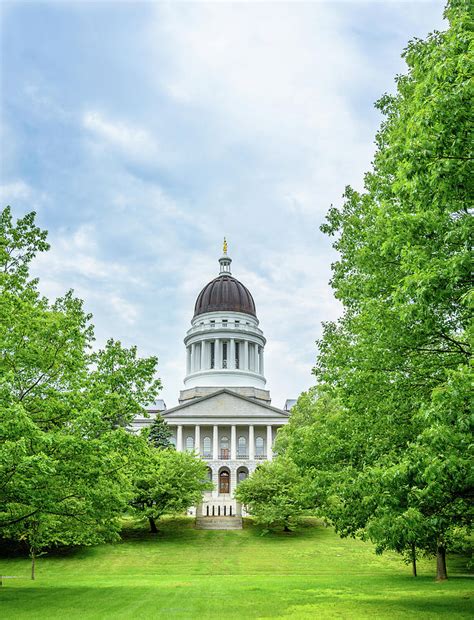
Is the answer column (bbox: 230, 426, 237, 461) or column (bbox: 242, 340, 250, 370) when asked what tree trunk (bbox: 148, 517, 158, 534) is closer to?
column (bbox: 230, 426, 237, 461)

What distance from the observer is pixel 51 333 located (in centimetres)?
1524

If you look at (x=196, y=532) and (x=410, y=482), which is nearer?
(x=410, y=482)

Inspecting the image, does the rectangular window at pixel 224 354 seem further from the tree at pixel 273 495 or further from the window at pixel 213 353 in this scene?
the tree at pixel 273 495

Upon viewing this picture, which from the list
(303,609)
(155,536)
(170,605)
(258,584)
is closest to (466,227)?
(303,609)

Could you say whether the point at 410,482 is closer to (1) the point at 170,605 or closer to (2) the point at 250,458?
(1) the point at 170,605

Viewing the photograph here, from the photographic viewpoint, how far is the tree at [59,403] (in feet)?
43.2

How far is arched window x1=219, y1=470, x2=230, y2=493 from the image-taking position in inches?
2992

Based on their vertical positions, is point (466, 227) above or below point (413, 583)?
above

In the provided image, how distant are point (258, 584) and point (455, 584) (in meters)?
6.41

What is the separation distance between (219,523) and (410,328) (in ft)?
130

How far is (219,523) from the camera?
4794cm

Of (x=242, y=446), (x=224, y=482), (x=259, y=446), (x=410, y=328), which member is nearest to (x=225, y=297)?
(x=242, y=446)

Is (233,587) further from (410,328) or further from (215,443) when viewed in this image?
(215,443)

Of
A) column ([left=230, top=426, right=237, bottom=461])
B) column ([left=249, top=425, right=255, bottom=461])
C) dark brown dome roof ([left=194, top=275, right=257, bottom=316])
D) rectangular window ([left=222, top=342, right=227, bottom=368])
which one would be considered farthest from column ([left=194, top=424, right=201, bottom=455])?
dark brown dome roof ([left=194, top=275, right=257, bottom=316])
